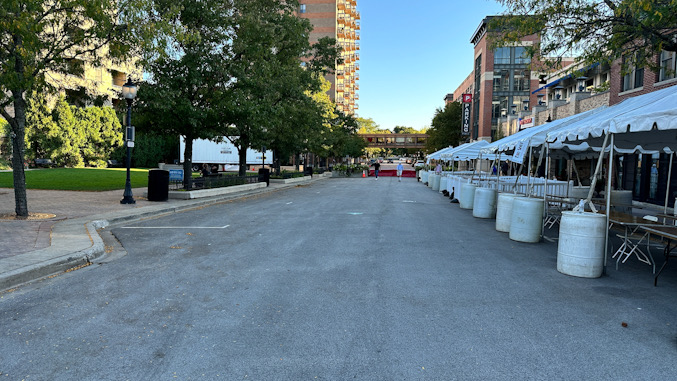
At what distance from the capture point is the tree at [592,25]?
959 cm

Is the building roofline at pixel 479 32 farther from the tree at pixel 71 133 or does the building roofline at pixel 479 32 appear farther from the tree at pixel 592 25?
the tree at pixel 592 25

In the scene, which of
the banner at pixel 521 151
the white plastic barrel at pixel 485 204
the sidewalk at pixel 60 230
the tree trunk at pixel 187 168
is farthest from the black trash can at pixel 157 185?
the banner at pixel 521 151

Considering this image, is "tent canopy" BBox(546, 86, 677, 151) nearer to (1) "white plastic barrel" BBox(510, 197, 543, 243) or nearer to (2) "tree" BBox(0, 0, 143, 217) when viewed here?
(1) "white plastic barrel" BBox(510, 197, 543, 243)

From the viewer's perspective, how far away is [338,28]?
9512 centimetres

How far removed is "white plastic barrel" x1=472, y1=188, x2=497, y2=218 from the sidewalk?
993cm

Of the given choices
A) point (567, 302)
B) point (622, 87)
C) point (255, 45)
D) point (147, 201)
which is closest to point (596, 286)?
point (567, 302)

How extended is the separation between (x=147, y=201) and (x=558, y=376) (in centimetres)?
1584

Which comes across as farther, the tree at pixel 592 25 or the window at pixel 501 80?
the window at pixel 501 80

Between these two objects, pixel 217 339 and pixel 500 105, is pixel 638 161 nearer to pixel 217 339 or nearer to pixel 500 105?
pixel 217 339

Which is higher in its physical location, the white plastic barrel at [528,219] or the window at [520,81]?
the window at [520,81]

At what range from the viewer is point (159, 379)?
11.2 ft

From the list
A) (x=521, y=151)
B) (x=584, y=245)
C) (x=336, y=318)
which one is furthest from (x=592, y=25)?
(x=336, y=318)

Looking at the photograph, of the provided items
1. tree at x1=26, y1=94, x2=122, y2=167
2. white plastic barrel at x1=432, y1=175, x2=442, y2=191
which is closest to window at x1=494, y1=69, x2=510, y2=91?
white plastic barrel at x1=432, y1=175, x2=442, y2=191

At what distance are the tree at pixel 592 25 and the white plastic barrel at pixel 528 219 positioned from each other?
4.33 metres
